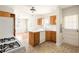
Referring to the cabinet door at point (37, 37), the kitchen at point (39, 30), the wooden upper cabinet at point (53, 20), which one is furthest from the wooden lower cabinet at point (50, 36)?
the cabinet door at point (37, 37)

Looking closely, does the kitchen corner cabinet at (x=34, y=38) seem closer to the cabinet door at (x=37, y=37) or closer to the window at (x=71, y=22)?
the cabinet door at (x=37, y=37)

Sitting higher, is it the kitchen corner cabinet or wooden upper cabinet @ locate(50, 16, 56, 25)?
wooden upper cabinet @ locate(50, 16, 56, 25)

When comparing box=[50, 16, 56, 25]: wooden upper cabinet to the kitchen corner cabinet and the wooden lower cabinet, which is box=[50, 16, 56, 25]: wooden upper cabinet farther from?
the kitchen corner cabinet

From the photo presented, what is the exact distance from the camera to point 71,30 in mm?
3020

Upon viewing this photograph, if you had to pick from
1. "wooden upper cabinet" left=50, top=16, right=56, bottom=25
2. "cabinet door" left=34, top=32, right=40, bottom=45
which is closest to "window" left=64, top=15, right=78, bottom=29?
"wooden upper cabinet" left=50, top=16, right=56, bottom=25

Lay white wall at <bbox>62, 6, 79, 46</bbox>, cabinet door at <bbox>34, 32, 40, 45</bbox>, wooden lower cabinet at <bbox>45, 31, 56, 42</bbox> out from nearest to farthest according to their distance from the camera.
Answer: white wall at <bbox>62, 6, 79, 46</bbox>, cabinet door at <bbox>34, 32, 40, 45</bbox>, wooden lower cabinet at <bbox>45, 31, 56, 42</bbox>

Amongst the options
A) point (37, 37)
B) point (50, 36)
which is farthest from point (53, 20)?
point (37, 37)

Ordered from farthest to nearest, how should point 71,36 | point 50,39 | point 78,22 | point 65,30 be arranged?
point 50,39 → point 65,30 → point 71,36 → point 78,22

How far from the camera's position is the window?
2.88 metres
